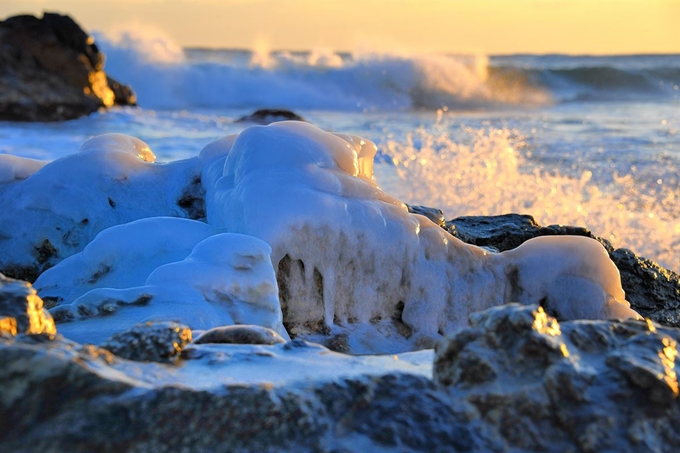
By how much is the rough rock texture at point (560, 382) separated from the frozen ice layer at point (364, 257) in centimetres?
140

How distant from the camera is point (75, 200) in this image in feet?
12.6

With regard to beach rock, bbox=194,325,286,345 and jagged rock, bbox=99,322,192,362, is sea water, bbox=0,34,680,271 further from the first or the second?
jagged rock, bbox=99,322,192,362

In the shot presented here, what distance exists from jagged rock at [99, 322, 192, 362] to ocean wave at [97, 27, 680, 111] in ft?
58.8

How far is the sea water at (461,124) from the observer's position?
682 cm

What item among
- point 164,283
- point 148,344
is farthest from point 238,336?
point 164,283

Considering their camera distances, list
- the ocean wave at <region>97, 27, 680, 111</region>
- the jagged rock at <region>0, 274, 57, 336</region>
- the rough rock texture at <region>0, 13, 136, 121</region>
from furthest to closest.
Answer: the ocean wave at <region>97, 27, 680, 111</region> → the rough rock texture at <region>0, 13, 136, 121</region> → the jagged rock at <region>0, 274, 57, 336</region>

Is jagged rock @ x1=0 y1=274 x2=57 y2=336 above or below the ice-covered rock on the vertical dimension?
above

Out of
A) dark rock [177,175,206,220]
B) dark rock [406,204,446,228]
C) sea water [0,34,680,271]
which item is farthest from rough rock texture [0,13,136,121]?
dark rock [406,204,446,228]

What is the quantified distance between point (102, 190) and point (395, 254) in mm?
1518

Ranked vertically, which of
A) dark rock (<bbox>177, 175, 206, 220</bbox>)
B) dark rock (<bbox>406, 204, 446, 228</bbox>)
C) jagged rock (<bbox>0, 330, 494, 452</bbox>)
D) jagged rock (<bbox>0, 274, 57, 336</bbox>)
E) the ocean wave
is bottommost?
the ocean wave

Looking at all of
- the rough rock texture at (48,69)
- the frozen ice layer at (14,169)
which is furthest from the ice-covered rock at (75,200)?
the rough rock texture at (48,69)

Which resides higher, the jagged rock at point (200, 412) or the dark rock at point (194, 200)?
the jagged rock at point (200, 412)

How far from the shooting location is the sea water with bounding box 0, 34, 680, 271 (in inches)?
269

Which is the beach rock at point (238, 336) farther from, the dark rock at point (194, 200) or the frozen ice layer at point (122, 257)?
the dark rock at point (194, 200)
